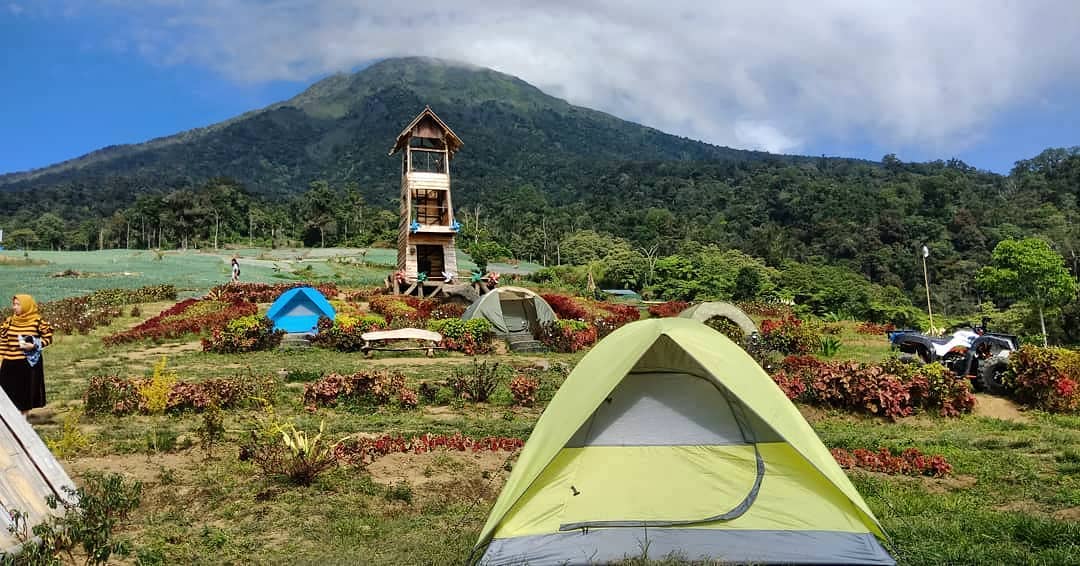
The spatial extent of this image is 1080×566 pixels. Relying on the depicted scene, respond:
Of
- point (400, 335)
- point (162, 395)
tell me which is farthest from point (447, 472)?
point (400, 335)

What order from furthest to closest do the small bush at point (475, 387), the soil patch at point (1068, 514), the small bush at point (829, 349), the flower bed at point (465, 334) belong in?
the small bush at point (829, 349) < the flower bed at point (465, 334) < the small bush at point (475, 387) < the soil patch at point (1068, 514)

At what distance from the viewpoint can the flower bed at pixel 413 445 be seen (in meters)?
7.66

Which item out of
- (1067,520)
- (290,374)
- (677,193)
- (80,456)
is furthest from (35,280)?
(677,193)

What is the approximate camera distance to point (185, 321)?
19.5 metres

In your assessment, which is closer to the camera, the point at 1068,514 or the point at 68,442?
the point at 1068,514

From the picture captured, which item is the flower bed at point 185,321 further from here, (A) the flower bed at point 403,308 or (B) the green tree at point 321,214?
(B) the green tree at point 321,214

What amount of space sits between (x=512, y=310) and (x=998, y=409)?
13554 mm

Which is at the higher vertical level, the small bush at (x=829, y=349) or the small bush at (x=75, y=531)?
the small bush at (x=75, y=531)

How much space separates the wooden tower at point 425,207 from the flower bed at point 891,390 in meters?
20.3

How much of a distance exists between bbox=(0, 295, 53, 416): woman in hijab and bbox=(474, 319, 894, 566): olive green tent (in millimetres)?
6700

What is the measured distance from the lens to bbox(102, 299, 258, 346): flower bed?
1817cm

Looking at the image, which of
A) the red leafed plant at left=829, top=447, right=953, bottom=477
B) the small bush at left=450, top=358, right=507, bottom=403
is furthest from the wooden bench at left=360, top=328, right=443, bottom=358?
the red leafed plant at left=829, top=447, right=953, bottom=477

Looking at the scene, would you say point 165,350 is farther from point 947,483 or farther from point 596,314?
point 947,483

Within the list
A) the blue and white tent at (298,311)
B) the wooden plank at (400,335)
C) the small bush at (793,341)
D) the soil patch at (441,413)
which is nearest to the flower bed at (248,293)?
the blue and white tent at (298,311)
